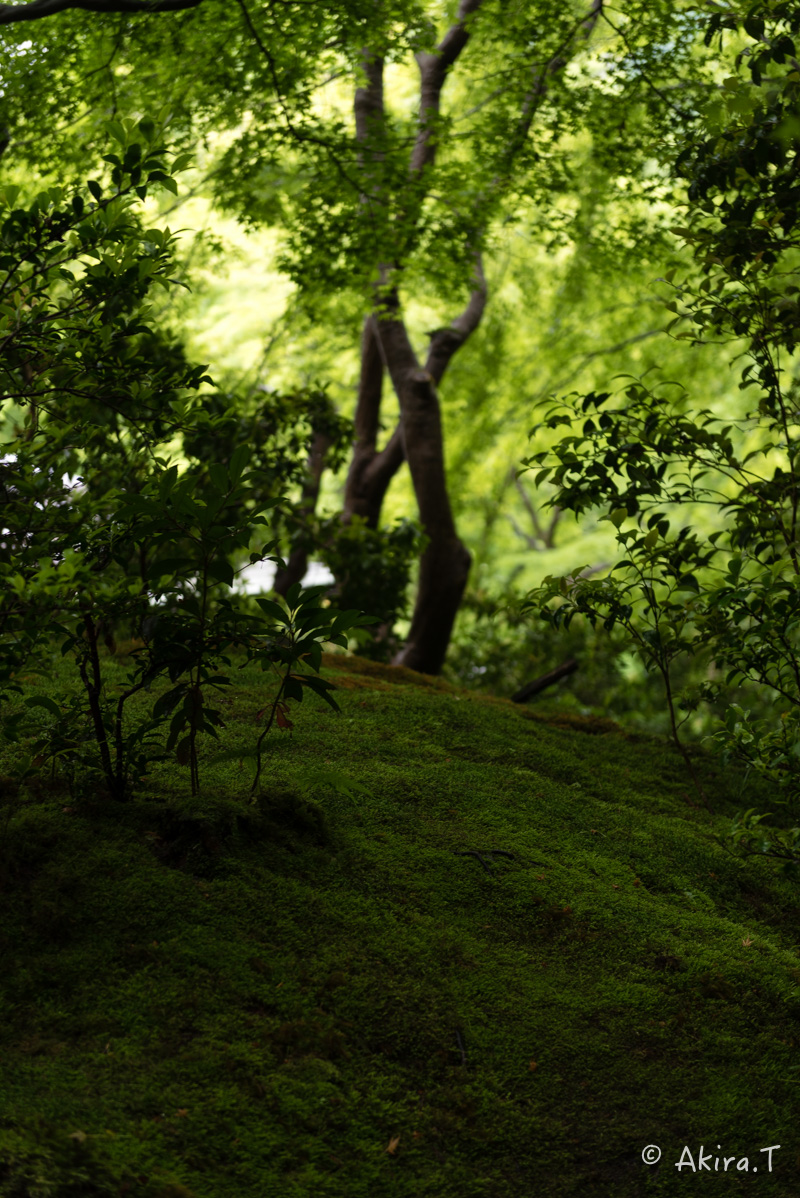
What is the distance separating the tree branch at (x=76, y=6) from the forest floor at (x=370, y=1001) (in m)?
3.85

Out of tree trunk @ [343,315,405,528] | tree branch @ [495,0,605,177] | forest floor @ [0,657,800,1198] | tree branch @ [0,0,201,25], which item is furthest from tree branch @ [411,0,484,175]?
forest floor @ [0,657,800,1198]

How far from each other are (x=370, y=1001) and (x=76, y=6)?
530 centimetres

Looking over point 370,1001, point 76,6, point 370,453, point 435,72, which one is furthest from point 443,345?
point 370,1001

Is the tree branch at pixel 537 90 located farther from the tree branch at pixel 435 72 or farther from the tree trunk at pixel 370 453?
the tree trunk at pixel 370 453

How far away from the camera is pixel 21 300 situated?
291 cm

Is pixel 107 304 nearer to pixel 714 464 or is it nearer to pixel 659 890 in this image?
pixel 714 464

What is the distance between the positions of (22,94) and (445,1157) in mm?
6796

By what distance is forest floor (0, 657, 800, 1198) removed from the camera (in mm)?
2162

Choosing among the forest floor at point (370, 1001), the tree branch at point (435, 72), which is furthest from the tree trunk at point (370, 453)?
the forest floor at point (370, 1001)

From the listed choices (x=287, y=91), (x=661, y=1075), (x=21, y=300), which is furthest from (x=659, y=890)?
(x=287, y=91)

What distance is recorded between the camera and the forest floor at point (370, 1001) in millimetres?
2162

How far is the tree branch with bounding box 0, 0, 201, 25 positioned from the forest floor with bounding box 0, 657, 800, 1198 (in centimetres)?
385

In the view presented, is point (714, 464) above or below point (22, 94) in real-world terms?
below

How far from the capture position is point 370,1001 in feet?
8.64
